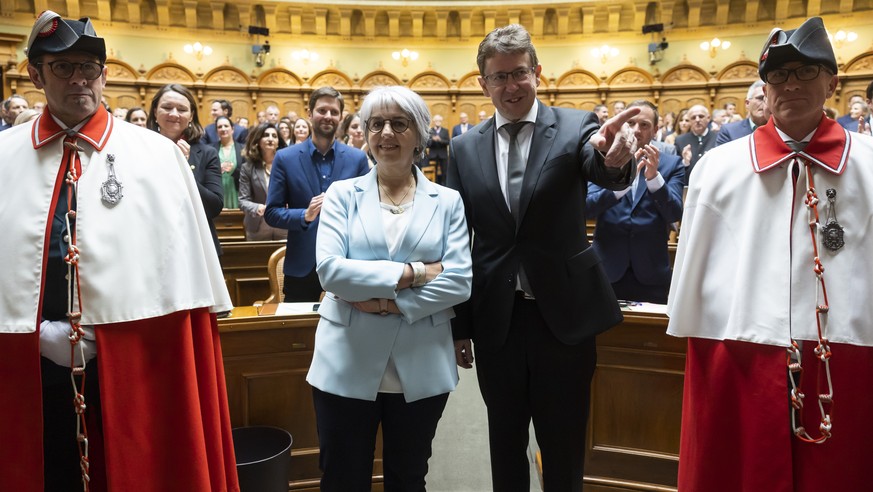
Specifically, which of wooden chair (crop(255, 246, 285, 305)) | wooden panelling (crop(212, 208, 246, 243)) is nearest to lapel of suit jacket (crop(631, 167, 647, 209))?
wooden chair (crop(255, 246, 285, 305))

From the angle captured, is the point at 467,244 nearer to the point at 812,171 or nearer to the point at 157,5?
the point at 812,171

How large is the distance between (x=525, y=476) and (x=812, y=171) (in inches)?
Result: 47.7

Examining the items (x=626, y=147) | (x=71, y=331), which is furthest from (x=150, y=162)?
(x=626, y=147)

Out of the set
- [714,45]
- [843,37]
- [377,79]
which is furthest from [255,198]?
[843,37]

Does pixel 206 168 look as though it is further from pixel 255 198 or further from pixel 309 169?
pixel 255 198

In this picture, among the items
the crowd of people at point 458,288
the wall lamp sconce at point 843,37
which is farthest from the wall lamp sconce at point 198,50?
the wall lamp sconce at point 843,37

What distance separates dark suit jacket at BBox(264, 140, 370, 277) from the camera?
2955 mm

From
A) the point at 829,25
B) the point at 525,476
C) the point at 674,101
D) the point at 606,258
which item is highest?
the point at 829,25

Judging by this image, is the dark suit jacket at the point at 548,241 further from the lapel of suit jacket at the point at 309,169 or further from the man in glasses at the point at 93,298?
the lapel of suit jacket at the point at 309,169

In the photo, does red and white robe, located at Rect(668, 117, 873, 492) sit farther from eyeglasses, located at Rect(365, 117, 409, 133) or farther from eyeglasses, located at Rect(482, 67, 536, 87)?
eyeglasses, located at Rect(365, 117, 409, 133)

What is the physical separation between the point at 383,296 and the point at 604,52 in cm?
1123

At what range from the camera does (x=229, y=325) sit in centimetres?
229

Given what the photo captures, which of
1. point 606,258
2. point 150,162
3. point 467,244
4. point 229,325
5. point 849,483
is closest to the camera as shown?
point 849,483

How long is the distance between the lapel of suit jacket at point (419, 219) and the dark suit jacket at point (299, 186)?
1259mm
